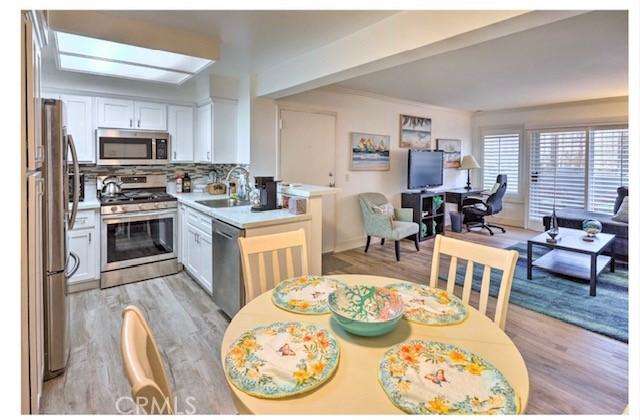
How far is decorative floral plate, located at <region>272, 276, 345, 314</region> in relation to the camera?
136cm

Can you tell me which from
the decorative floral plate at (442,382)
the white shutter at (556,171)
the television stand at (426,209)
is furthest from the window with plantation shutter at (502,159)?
the decorative floral plate at (442,382)

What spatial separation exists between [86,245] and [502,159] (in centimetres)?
693

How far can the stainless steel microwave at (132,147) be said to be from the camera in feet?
11.9

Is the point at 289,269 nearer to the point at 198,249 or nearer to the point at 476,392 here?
the point at 476,392

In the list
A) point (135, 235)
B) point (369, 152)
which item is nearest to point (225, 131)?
point (135, 235)

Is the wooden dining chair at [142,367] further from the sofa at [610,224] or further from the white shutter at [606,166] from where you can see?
the white shutter at [606,166]

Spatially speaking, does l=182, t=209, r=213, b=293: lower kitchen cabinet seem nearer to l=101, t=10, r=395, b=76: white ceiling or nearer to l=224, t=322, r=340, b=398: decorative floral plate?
l=101, t=10, r=395, b=76: white ceiling

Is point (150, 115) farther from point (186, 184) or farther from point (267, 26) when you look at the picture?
point (267, 26)

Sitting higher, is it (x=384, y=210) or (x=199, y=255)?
(x=384, y=210)

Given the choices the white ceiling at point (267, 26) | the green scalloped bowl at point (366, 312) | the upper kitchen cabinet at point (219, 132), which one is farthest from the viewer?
the upper kitchen cabinet at point (219, 132)

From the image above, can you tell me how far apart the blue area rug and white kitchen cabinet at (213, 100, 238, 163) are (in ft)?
9.70

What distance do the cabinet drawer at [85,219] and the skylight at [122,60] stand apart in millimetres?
1281

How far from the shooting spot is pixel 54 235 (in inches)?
78.0
